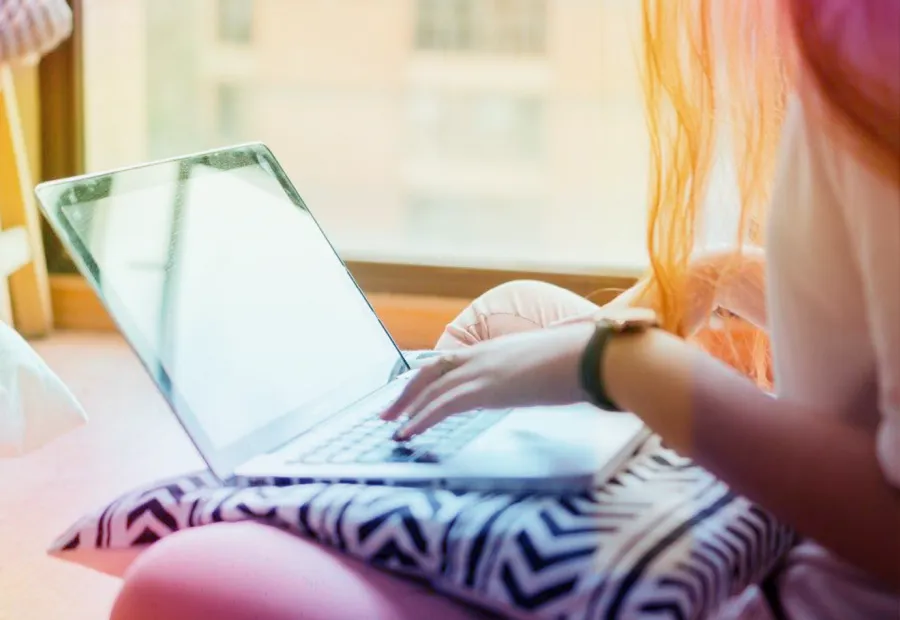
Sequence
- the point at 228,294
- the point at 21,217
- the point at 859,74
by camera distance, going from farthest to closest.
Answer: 1. the point at 21,217
2. the point at 228,294
3. the point at 859,74

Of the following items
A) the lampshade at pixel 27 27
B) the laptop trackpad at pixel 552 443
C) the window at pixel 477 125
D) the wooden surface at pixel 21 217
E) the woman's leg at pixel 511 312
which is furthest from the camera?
the window at pixel 477 125

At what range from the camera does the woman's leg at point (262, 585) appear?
0.51 metres

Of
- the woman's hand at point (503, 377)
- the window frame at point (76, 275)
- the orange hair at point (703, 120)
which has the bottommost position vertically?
the window frame at point (76, 275)

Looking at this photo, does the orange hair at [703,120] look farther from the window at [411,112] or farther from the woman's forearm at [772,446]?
the window at [411,112]

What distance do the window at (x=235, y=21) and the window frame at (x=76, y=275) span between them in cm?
25

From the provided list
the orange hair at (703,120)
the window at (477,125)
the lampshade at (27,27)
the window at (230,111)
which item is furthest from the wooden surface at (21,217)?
the orange hair at (703,120)

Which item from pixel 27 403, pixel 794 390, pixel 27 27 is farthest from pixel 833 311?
pixel 27 27

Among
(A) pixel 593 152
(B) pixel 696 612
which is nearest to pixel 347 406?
(B) pixel 696 612

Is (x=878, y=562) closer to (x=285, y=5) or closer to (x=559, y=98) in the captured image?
(x=559, y=98)

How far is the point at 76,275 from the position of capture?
177cm

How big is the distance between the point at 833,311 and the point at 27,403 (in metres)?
0.56

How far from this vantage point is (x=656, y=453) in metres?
0.60

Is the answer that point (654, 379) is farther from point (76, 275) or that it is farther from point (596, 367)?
point (76, 275)

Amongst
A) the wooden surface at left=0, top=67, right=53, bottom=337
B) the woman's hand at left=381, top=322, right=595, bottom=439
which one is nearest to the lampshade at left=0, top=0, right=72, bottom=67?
the wooden surface at left=0, top=67, right=53, bottom=337
